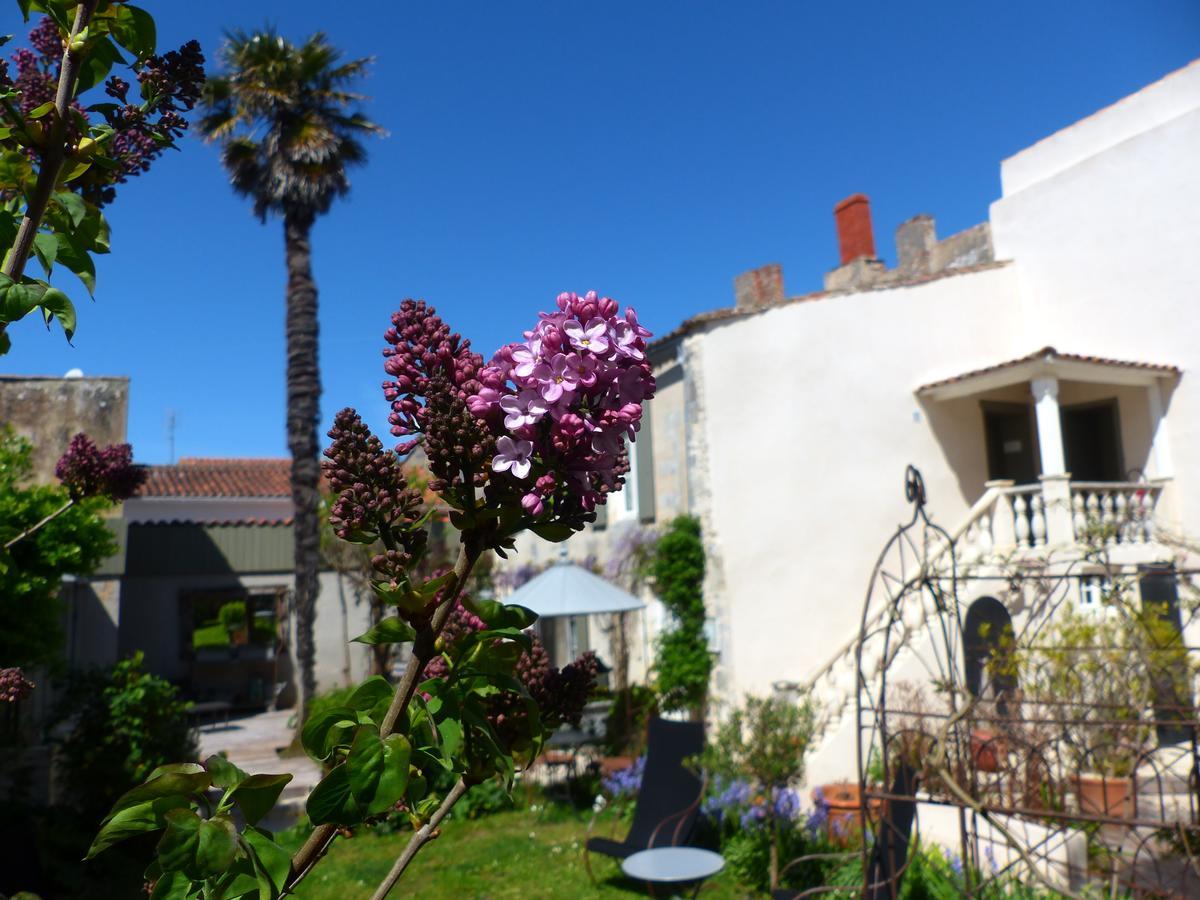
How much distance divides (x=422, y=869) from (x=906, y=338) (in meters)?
9.09

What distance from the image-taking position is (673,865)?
19.3ft

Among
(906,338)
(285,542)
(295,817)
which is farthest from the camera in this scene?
(285,542)

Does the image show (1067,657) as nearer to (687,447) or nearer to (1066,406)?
(687,447)

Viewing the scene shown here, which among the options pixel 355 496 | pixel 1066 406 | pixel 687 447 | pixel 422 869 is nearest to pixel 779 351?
pixel 687 447

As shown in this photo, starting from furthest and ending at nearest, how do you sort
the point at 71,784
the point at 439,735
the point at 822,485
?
1. the point at 822,485
2. the point at 71,784
3. the point at 439,735

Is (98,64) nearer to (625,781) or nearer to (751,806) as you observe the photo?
(751,806)

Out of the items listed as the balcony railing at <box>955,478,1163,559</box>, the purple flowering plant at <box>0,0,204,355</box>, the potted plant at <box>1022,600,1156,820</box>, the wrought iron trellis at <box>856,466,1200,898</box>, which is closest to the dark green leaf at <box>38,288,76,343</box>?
the purple flowering plant at <box>0,0,204,355</box>

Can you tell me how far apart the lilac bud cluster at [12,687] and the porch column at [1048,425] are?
11206mm

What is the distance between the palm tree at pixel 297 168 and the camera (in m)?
11.8

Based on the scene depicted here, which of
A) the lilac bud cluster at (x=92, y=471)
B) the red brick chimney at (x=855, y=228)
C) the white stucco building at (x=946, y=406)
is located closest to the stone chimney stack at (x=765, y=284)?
the red brick chimney at (x=855, y=228)

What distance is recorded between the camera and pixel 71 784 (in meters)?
6.88

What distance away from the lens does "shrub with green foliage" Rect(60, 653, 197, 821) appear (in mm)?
6828

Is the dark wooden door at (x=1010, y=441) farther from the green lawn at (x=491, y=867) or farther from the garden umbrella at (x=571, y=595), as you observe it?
the green lawn at (x=491, y=867)

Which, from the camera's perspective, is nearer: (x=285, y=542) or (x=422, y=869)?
(x=422, y=869)
